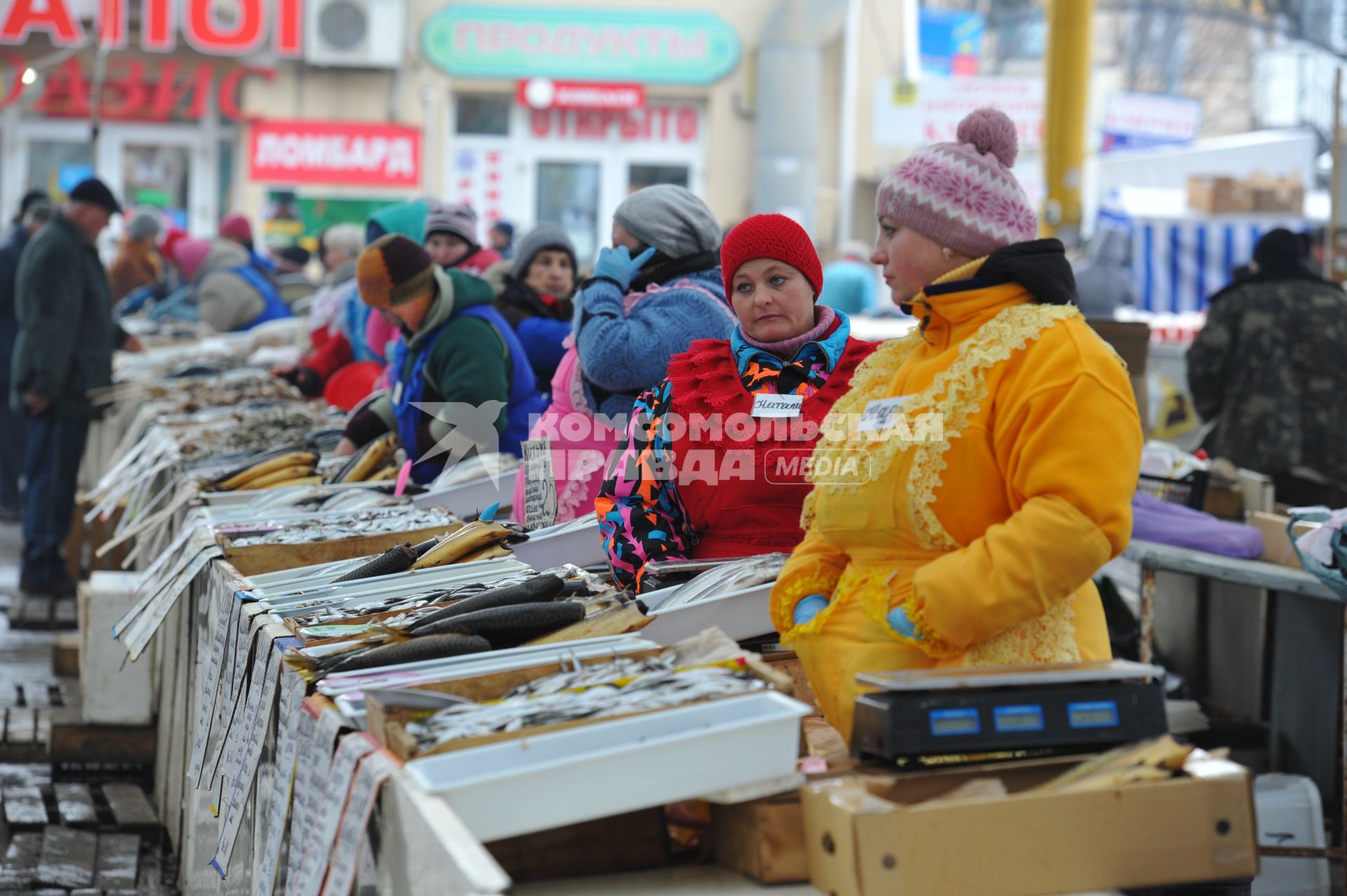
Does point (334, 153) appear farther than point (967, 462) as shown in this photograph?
Yes

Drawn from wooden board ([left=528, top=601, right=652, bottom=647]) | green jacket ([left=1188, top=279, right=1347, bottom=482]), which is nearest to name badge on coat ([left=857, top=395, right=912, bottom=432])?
wooden board ([left=528, top=601, right=652, bottom=647])

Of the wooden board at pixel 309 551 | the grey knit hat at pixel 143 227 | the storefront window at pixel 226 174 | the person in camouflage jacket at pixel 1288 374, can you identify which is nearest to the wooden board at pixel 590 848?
the wooden board at pixel 309 551

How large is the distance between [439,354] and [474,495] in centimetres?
62

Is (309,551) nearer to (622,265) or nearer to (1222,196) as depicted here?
(622,265)

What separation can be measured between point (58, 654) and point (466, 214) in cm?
255

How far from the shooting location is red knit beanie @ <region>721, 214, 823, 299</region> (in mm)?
3301

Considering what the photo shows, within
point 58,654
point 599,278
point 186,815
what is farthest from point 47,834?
point 599,278

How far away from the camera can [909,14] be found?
704 inches

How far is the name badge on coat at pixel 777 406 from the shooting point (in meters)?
3.24

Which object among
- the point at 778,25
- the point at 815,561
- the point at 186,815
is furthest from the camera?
the point at 778,25

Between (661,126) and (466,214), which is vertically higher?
(661,126)

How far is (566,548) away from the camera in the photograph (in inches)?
152

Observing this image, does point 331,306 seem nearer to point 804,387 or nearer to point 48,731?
point 48,731

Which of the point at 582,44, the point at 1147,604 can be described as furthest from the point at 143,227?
the point at 1147,604
